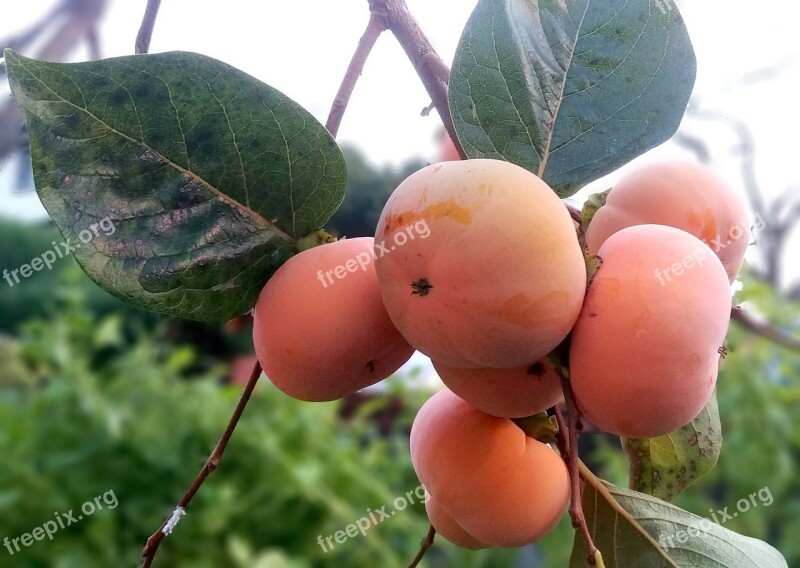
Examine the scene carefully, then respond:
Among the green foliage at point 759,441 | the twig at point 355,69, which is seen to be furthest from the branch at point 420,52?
the green foliage at point 759,441

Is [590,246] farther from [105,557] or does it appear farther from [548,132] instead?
[105,557]

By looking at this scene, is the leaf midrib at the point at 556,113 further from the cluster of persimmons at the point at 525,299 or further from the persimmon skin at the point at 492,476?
the persimmon skin at the point at 492,476

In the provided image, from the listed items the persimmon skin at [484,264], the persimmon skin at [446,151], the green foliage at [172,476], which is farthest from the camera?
the green foliage at [172,476]

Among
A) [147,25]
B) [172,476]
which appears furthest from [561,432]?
[172,476]

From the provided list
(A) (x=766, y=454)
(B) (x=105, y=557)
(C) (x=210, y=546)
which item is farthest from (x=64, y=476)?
(A) (x=766, y=454)

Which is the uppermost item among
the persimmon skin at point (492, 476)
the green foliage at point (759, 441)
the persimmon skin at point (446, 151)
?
the persimmon skin at point (492, 476)
